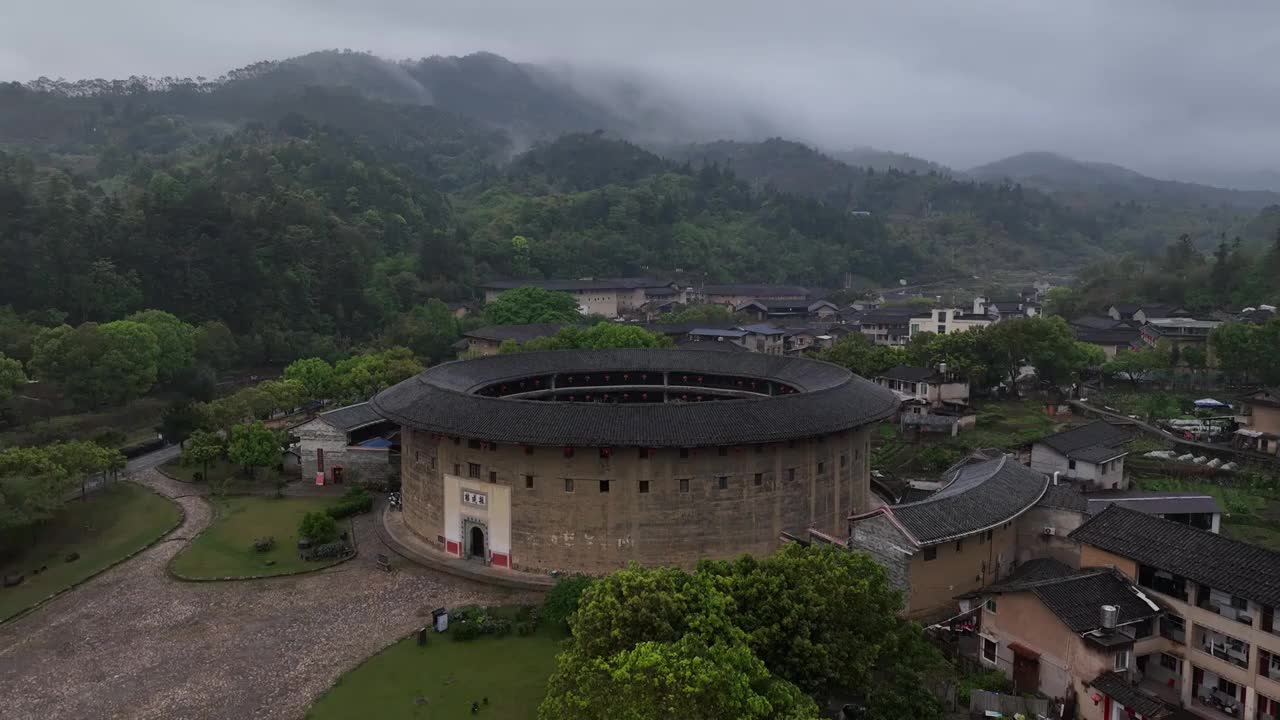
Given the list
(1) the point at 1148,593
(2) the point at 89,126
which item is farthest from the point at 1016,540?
(2) the point at 89,126

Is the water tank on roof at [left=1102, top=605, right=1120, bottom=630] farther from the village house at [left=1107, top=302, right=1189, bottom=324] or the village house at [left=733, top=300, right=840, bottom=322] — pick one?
the village house at [left=733, top=300, right=840, bottom=322]

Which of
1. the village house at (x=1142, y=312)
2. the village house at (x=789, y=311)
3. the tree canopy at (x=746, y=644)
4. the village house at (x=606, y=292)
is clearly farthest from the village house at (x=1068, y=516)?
the village house at (x=606, y=292)

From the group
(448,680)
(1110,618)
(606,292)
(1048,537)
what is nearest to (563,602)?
(448,680)

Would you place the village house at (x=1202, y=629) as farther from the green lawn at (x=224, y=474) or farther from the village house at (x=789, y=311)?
the village house at (x=789, y=311)

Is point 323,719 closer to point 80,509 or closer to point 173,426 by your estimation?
point 80,509

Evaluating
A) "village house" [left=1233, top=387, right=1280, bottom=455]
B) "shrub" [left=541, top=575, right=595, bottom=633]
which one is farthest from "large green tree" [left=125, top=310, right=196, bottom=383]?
"village house" [left=1233, top=387, right=1280, bottom=455]
